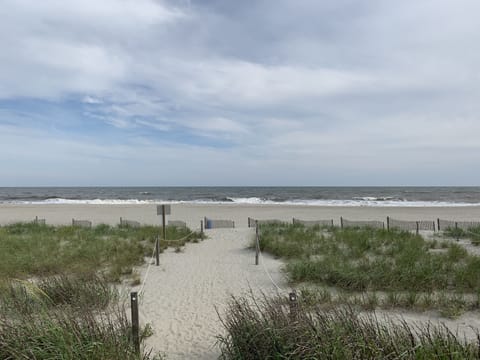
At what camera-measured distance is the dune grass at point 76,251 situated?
9.26 meters

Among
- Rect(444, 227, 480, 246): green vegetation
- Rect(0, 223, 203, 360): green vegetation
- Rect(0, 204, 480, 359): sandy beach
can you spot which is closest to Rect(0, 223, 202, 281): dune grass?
Rect(0, 223, 203, 360): green vegetation

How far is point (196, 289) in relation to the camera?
8.25 meters

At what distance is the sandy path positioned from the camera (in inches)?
215

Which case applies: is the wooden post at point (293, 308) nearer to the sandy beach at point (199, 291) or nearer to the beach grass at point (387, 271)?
the sandy beach at point (199, 291)

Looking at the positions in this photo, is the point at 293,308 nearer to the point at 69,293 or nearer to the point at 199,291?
the point at 199,291

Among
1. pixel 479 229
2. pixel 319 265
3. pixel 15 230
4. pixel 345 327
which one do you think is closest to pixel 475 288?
pixel 319 265

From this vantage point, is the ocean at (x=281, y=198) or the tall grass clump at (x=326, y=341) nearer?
the tall grass clump at (x=326, y=341)

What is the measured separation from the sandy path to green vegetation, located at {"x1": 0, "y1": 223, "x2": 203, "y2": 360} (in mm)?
507

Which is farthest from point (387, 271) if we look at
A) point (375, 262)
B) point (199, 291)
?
point (199, 291)

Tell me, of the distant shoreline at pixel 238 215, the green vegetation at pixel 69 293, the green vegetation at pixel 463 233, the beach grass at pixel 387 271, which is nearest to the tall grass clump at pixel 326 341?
the green vegetation at pixel 69 293

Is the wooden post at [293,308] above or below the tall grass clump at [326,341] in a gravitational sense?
above

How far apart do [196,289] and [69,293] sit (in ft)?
9.12

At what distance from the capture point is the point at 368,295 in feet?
22.9

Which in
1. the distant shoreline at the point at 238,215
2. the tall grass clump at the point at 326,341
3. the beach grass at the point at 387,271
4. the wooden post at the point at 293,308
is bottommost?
the distant shoreline at the point at 238,215
